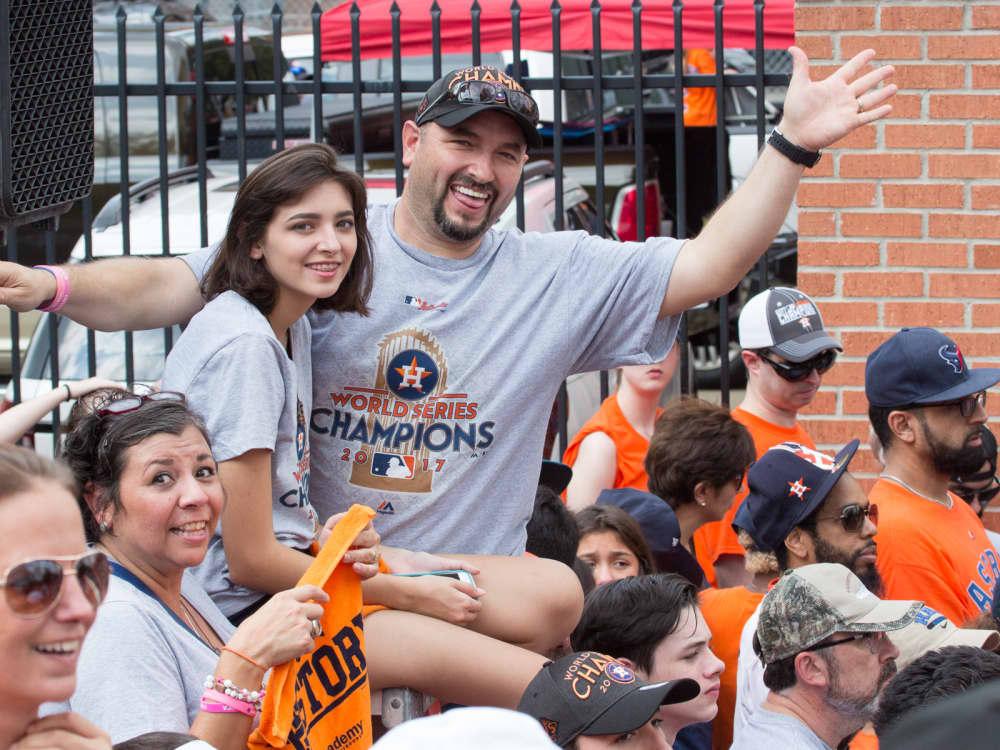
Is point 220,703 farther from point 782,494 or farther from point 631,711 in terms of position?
point 782,494

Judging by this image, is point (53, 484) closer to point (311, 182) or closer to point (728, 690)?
point (311, 182)

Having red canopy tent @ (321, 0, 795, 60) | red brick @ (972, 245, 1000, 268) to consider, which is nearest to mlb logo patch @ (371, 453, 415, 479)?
red brick @ (972, 245, 1000, 268)

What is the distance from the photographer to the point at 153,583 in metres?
3.06

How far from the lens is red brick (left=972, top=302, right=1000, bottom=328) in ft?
19.2

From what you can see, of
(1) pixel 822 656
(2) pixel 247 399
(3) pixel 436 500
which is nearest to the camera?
(2) pixel 247 399

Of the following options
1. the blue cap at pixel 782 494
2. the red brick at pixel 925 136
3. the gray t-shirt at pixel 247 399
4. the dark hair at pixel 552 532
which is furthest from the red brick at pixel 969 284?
the gray t-shirt at pixel 247 399

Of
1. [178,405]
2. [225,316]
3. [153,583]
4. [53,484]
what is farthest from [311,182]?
[53,484]

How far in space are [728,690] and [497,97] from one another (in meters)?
1.76

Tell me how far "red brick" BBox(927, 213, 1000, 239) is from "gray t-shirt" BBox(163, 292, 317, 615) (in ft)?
10.5

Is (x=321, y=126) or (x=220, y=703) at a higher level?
(x=321, y=126)

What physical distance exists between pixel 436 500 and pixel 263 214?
77 centimetres

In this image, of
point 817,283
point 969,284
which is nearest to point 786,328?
point 817,283

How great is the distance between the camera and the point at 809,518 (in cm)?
441

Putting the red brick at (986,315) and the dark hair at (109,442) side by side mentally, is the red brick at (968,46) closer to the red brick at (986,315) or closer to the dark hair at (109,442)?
the red brick at (986,315)
